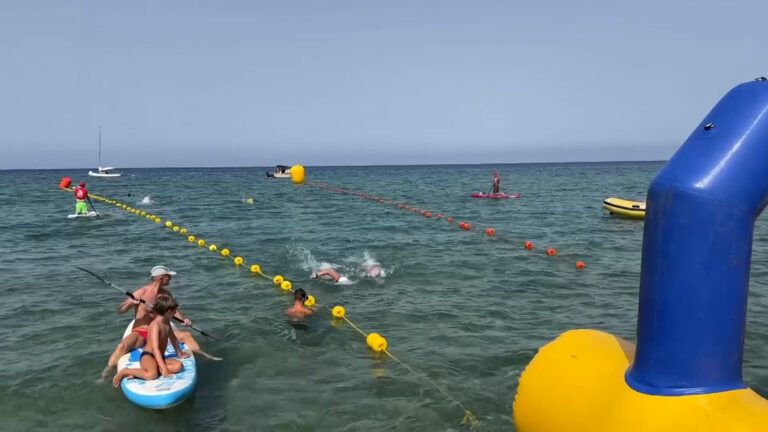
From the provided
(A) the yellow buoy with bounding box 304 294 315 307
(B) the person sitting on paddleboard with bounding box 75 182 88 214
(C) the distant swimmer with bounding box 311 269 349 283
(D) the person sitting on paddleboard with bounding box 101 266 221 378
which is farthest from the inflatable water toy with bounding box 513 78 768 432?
(B) the person sitting on paddleboard with bounding box 75 182 88 214

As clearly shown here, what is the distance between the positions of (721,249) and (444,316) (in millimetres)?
6820

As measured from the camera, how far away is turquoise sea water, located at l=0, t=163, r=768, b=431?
6.71 m

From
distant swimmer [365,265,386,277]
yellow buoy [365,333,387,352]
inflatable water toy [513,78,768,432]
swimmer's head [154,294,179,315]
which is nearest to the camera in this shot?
inflatable water toy [513,78,768,432]

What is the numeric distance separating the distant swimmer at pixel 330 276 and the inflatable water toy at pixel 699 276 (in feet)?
30.0

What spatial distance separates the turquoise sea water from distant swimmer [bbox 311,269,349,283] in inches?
7.7

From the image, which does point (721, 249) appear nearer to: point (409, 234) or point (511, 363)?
point (511, 363)

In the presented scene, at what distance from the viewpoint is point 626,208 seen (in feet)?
77.6

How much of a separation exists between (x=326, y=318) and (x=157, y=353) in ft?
11.9

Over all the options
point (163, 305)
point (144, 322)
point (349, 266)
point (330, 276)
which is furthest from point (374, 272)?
point (163, 305)

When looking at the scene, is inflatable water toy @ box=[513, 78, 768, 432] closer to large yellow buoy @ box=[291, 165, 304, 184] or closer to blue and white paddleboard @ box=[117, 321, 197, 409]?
blue and white paddleboard @ box=[117, 321, 197, 409]

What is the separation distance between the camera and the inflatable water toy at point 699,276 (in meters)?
3.54

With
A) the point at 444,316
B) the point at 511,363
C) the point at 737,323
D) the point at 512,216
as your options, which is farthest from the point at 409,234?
the point at 737,323

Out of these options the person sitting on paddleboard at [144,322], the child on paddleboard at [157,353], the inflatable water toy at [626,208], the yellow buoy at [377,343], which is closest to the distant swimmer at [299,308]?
the yellow buoy at [377,343]

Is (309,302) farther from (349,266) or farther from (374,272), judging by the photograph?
(349,266)
